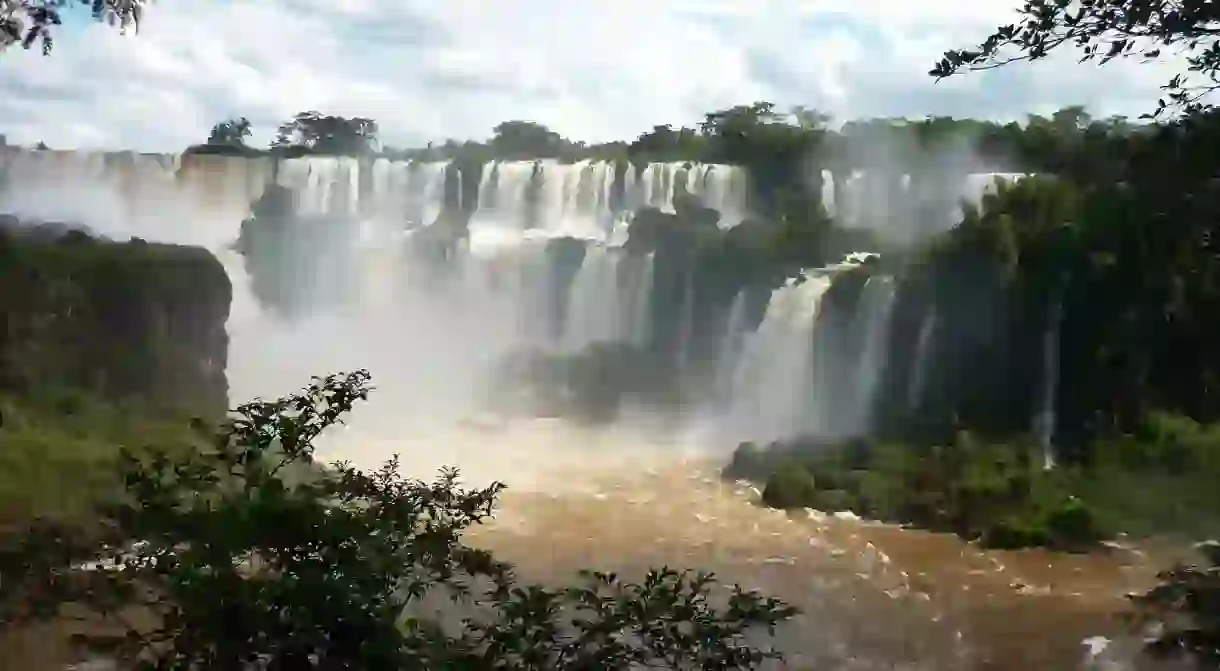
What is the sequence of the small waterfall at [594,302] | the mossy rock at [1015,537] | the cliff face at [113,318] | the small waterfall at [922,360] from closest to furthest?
1. the mossy rock at [1015,537]
2. the cliff face at [113,318]
3. the small waterfall at [922,360]
4. the small waterfall at [594,302]

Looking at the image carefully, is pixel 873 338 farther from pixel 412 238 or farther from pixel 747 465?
pixel 412 238

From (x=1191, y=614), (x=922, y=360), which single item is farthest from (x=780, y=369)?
(x=1191, y=614)

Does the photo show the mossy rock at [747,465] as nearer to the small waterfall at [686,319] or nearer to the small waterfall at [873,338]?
the small waterfall at [873,338]

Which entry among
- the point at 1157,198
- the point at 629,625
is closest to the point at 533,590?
the point at 629,625

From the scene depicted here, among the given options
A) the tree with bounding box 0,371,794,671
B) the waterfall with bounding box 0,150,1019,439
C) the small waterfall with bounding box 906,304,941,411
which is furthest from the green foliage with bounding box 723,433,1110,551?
the tree with bounding box 0,371,794,671

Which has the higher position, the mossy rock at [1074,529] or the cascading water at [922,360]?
the cascading water at [922,360]

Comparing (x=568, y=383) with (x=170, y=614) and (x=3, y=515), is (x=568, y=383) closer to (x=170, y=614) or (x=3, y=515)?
(x=3, y=515)

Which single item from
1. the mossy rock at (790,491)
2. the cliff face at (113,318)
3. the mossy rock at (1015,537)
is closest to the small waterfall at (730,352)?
the mossy rock at (790,491)
